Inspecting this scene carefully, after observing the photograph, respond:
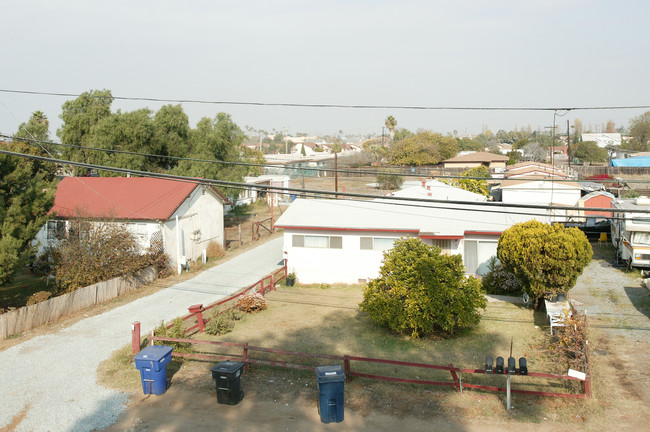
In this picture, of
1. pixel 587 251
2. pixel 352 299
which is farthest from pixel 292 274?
pixel 587 251

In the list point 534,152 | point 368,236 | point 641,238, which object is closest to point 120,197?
point 368,236

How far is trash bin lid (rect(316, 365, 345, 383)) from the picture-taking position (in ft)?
29.8

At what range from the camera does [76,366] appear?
39.5 feet

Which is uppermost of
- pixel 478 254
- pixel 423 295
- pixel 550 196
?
pixel 550 196

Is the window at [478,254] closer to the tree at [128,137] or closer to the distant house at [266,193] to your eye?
the tree at [128,137]

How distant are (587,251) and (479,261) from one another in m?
5.07

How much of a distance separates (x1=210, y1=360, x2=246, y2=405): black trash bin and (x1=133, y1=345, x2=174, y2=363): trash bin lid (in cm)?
135

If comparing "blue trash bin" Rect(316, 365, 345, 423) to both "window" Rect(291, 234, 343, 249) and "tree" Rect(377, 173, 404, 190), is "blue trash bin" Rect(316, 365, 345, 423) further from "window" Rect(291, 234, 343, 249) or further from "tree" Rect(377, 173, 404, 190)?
"tree" Rect(377, 173, 404, 190)

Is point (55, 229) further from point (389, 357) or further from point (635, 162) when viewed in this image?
point (635, 162)

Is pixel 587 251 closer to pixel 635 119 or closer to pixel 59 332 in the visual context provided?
pixel 59 332

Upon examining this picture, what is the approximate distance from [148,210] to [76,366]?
11.1 meters

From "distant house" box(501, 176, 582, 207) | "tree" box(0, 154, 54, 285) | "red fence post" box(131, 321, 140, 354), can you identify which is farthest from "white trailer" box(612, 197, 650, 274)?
"tree" box(0, 154, 54, 285)

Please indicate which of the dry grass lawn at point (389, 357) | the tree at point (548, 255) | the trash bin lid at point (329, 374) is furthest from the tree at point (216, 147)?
the trash bin lid at point (329, 374)

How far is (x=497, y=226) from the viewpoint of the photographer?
755 inches
